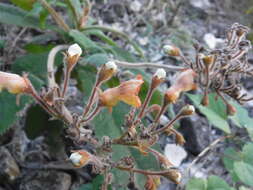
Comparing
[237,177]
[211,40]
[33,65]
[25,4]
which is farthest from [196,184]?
[211,40]

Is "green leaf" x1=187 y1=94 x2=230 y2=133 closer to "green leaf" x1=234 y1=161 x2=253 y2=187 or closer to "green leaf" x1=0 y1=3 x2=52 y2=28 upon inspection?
"green leaf" x1=234 y1=161 x2=253 y2=187

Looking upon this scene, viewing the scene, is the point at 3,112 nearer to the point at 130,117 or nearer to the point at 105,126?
the point at 105,126

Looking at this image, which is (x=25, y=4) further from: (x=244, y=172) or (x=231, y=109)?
(x=244, y=172)

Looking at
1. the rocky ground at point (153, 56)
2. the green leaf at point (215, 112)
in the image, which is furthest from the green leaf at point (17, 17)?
the green leaf at point (215, 112)

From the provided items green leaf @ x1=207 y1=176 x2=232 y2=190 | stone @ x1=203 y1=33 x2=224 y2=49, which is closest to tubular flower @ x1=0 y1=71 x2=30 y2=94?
green leaf @ x1=207 y1=176 x2=232 y2=190

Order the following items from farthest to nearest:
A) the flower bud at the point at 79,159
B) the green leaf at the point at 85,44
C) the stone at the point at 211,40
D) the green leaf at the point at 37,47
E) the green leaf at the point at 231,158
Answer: the stone at the point at 211,40 → the green leaf at the point at 37,47 → the green leaf at the point at 231,158 → the green leaf at the point at 85,44 → the flower bud at the point at 79,159

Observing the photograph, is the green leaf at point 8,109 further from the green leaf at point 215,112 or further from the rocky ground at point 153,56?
the green leaf at point 215,112

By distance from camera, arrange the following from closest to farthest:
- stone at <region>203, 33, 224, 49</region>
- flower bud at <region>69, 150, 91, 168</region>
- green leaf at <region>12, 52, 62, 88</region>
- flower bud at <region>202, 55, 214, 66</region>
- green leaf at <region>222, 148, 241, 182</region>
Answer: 1. flower bud at <region>69, 150, 91, 168</region>
2. flower bud at <region>202, 55, 214, 66</region>
3. green leaf at <region>12, 52, 62, 88</region>
4. green leaf at <region>222, 148, 241, 182</region>
5. stone at <region>203, 33, 224, 49</region>
